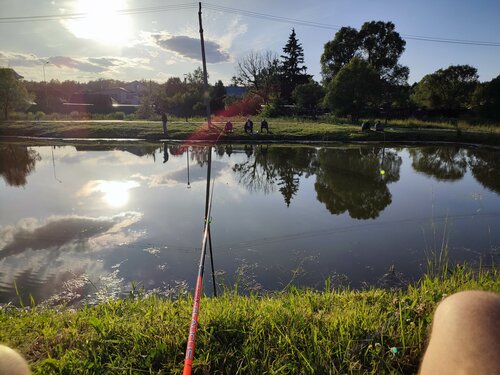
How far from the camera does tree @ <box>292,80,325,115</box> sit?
139 feet

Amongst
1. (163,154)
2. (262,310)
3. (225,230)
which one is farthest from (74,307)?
(163,154)

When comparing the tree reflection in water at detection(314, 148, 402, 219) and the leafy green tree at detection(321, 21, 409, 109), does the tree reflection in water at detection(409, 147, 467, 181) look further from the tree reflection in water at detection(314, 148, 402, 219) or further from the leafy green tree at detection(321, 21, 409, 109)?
the leafy green tree at detection(321, 21, 409, 109)

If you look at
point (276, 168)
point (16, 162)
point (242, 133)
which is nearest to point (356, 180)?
point (276, 168)

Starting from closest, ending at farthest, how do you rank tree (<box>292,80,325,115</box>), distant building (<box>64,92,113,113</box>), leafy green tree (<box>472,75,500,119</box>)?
leafy green tree (<box>472,75,500,119</box>)
tree (<box>292,80,325,115</box>)
distant building (<box>64,92,113,113</box>)

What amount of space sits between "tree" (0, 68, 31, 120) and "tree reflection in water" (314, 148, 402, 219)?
3742 cm

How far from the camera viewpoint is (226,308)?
339 cm

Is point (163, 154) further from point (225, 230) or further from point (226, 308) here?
point (226, 308)

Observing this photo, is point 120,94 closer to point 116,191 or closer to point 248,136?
point 248,136

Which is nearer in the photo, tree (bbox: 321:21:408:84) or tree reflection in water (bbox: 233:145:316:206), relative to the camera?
tree reflection in water (bbox: 233:145:316:206)

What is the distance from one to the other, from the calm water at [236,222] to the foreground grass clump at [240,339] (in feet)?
6.74

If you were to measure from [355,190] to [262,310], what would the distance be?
968cm

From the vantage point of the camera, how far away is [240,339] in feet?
9.68

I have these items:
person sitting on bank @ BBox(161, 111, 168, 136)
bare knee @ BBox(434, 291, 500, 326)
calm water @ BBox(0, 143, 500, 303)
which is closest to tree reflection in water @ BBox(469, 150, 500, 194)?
calm water @ BBox(0, 143, 500, 303)

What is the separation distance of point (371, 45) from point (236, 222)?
48.3 metres
